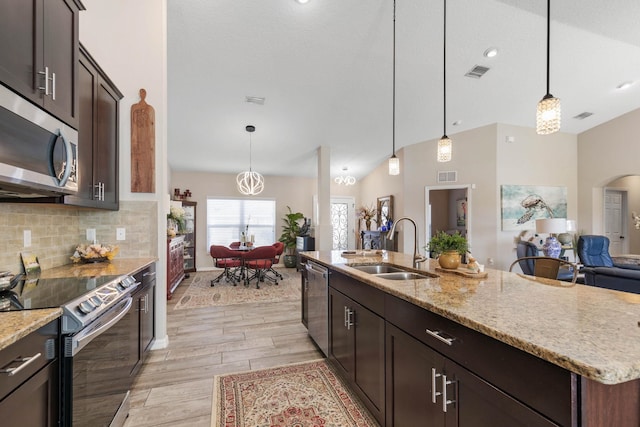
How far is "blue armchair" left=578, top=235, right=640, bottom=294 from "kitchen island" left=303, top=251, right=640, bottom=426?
3.04 metres

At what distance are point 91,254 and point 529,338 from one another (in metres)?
2.99

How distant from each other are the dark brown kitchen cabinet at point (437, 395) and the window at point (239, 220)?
6680mm

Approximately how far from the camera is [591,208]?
6434 millimetres

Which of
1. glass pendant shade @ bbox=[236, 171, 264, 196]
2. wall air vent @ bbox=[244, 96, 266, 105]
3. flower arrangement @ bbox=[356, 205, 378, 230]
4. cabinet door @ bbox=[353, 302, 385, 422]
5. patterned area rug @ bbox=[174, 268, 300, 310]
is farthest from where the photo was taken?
flower arrangement @ bbox=[356, 205, 378, 230]

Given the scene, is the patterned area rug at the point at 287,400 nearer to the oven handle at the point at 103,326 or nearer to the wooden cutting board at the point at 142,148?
the oven handle at the point at 103,326

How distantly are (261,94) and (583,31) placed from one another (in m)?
4.25

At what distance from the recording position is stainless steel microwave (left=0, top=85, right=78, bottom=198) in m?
1.13

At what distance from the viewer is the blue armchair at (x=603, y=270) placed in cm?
346

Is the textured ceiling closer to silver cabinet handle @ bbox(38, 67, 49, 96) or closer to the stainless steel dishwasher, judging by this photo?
silver cabinet handle @ bbox(38, 67, 49, 96)

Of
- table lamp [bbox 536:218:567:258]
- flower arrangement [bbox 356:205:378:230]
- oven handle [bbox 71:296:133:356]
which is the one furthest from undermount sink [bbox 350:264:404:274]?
flower arrangement [bbox 356:205:378:230]

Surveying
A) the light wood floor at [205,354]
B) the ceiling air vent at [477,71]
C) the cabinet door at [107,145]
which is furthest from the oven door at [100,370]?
the ceiling air vent at [477,71]

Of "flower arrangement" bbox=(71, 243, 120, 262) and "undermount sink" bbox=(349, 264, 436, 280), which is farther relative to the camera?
"flower arrangement" bbox=(71, 243, 120, 262)

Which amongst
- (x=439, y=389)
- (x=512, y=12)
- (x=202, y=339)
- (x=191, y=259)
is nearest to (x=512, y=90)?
(x=512, y=12)

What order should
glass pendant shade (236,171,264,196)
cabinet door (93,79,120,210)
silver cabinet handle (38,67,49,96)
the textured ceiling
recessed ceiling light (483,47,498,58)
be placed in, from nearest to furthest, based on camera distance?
silver cabinet handle (38,67,49,96), cabinet door (93,79,120,210), the textured ceiling, recessed ceiling light (483,47,498,58), glass pendant shade (236,171,264,196)
